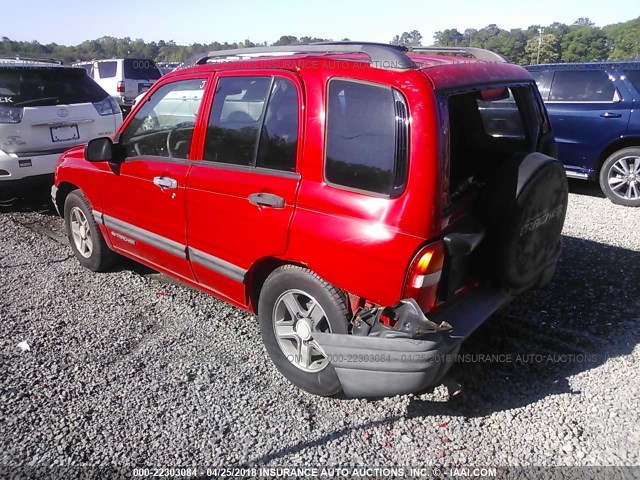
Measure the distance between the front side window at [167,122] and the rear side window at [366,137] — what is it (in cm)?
122

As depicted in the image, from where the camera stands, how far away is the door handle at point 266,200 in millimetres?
2824

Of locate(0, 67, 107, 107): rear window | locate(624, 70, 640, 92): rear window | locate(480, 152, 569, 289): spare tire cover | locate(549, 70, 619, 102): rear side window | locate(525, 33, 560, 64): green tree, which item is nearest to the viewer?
locate(480, 152, 569, 289): spare tire cover

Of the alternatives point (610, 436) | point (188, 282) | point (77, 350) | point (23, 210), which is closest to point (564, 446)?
point (610, 436)

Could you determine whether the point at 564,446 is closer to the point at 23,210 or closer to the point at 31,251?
the point at 31,251

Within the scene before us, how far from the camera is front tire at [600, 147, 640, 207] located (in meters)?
6.86

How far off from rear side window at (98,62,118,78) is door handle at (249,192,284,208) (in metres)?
16.2

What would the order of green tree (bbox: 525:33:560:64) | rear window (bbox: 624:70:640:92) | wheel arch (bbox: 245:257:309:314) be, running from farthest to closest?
green tree (bbox: 525:33:560:64), rear window (bbox: 624:70:640:92), wheel arch (bbox: 245:257:309:314)

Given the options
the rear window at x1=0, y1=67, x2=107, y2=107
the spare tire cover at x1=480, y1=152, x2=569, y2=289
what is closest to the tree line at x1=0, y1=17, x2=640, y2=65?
the rear window at x1=0, y1=67, x2=107, y2=107

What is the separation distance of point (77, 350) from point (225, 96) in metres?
1.96

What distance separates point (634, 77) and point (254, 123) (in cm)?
620

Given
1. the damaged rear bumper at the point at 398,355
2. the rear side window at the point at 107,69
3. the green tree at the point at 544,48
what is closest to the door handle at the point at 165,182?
the damaged rear bumper at the point at 398,355

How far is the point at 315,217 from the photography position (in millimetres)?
2682

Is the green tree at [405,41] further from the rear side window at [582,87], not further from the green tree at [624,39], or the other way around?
the green tree at [624,39]

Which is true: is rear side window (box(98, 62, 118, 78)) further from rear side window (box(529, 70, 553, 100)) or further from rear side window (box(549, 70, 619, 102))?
rear side window (box(549, 70, 619, 102))
